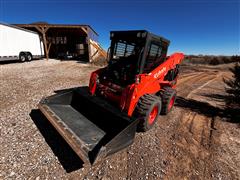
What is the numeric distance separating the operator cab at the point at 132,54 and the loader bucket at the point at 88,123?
960mm

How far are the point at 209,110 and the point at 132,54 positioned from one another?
12.9ft

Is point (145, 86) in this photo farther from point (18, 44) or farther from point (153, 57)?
point (18, 44)

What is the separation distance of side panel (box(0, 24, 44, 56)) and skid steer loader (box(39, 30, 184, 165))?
1156 cm

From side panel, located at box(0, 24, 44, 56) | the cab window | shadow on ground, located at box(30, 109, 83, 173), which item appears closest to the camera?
shadow on ground, located at box(30, 109, 83, 173)

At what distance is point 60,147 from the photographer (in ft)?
10.5

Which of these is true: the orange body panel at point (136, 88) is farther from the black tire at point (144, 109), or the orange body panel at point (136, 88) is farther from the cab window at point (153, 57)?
the cab window at point (153, 57)

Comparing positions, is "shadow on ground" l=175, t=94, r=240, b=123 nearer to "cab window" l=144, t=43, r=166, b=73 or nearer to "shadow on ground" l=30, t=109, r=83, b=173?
"cab window" l=144, t=43, r=166, b=73

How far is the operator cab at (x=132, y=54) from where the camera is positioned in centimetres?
373

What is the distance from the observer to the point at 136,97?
3.50 metres

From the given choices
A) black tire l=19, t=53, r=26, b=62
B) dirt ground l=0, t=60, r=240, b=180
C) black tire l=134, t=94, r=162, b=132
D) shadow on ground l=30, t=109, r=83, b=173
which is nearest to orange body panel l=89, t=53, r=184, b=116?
black tire l=134, t=94, r=162, b=132

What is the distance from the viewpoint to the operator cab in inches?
147

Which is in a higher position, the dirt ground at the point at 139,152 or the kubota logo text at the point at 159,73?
the kubota logo text at the point at 159,73

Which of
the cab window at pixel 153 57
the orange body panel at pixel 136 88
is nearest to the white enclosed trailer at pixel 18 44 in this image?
→ the orange body panel at pixel 136 88

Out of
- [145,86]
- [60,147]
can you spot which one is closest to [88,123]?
[60,147]
